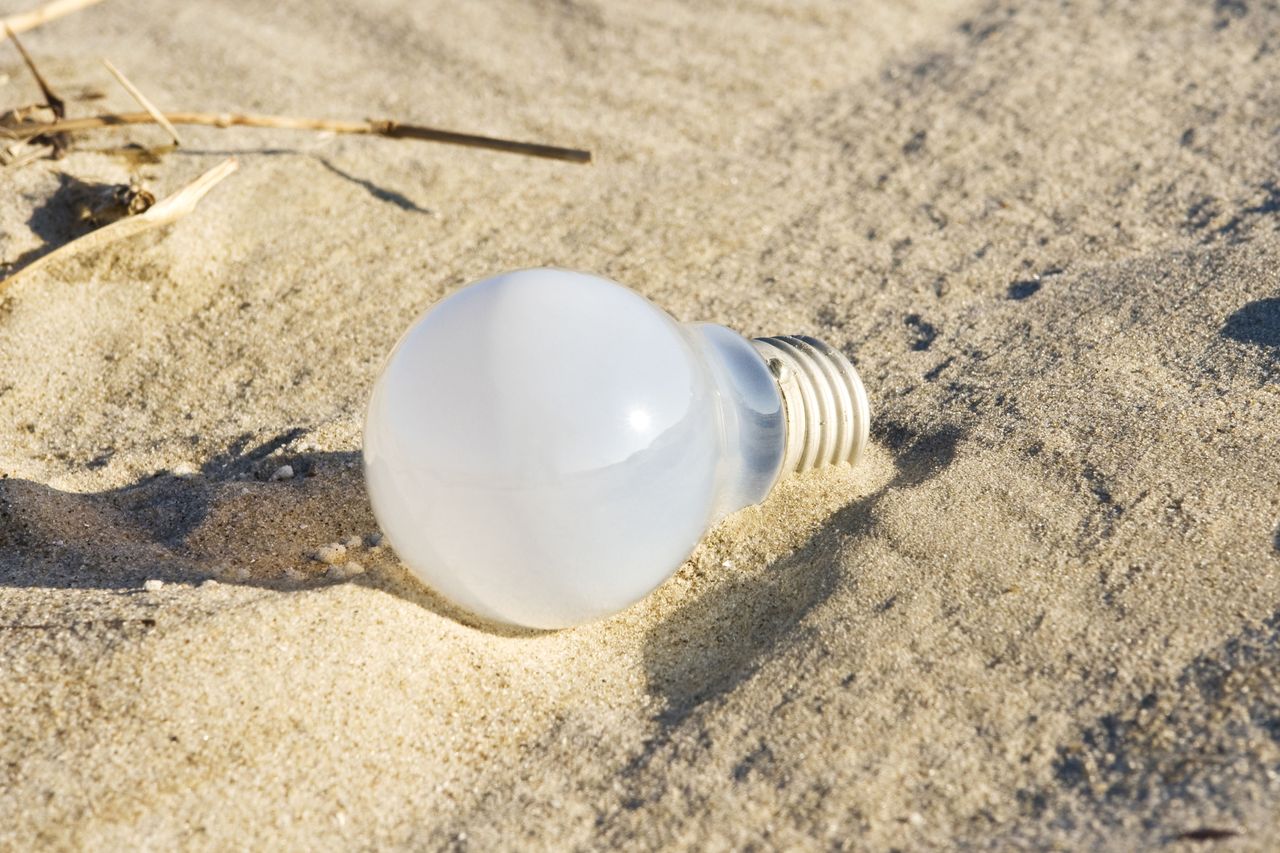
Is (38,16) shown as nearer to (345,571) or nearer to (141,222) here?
(141,222)

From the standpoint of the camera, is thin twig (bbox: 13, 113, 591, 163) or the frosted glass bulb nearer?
the frosted glass bulb

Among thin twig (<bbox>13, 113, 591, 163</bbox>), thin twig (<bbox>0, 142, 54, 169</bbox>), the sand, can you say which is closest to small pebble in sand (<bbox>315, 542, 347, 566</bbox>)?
the sand

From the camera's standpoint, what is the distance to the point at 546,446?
1.72 m

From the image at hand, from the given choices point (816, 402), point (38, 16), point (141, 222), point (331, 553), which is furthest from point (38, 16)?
point (816, 402)

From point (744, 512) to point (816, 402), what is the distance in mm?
297

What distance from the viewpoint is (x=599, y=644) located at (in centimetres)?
209

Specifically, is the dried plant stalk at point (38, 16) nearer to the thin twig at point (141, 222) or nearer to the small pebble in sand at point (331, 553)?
the thin twig at point (141, 222)

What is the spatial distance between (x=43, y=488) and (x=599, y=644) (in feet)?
3.99

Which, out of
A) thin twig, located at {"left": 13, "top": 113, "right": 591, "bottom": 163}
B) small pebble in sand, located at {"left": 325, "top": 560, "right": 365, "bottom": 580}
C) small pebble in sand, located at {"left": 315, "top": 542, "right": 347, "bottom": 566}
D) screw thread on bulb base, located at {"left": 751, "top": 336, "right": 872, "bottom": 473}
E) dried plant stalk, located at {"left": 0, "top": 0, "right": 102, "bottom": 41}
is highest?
dried plant stalk, located at {"left": 0, "top": 0, "right": 102, "bottom": 41}

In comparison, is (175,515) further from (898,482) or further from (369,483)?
(898,482)

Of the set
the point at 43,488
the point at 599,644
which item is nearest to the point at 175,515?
the point at 43,488

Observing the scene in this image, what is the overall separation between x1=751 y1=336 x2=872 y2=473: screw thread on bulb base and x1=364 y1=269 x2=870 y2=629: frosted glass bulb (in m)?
0.18

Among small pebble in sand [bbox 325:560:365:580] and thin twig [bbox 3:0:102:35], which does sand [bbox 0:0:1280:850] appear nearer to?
small pebble in sand [bbox 325:560:365:580]

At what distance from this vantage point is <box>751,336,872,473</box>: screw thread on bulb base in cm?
216
